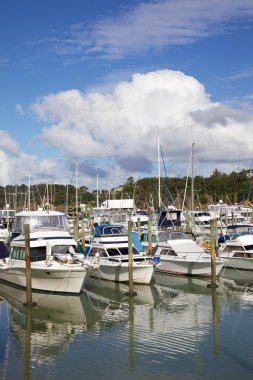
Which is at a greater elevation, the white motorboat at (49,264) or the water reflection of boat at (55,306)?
the white motorboat at (49,264)


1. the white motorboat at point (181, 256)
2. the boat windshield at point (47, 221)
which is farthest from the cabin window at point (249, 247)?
the boat windshield at point (47, 221)

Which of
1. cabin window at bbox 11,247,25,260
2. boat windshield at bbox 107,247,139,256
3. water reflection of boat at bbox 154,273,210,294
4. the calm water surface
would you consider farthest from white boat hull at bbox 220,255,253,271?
cabin window at bbox 11,247,25,260

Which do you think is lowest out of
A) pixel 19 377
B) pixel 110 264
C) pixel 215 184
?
pixel 19 377

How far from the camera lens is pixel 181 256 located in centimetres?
3419

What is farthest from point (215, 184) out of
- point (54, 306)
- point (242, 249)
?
point (54, 306)

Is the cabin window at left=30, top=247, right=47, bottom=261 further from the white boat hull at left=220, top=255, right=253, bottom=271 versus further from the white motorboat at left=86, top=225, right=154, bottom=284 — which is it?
the white boat hull at left=220, top=255, right=253, bottom=271

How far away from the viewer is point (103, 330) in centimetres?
2155

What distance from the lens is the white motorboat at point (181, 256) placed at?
33219mm

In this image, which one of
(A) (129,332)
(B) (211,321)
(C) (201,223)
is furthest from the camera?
(C) (201,223)

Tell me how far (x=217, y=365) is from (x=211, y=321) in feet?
19.3

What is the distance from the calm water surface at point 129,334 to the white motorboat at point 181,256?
8.85ft

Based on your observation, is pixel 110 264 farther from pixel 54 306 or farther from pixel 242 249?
pixel 242 249

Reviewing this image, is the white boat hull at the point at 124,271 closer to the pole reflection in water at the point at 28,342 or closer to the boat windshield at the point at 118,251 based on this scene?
the boat windshield at the point at 118,251

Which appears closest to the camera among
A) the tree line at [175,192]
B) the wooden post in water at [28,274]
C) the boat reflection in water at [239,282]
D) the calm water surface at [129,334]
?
the calm water surface at [129,334]
